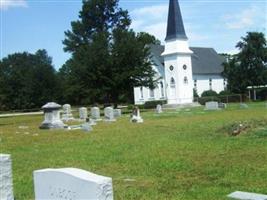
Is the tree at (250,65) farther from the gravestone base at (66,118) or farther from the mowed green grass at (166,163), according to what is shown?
the mowed green grass at (166,163)

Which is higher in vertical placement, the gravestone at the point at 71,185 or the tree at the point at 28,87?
the tree at the point at 28,87

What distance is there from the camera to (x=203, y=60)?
87.3m

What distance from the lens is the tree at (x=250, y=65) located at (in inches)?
2665

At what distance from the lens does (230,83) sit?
7075 centimetres

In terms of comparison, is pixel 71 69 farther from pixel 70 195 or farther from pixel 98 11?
pixel 70 195

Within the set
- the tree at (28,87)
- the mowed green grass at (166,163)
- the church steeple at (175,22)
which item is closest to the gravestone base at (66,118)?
the mowed green grass at (166,163)

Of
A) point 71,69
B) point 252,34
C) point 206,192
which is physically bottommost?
point 206,192

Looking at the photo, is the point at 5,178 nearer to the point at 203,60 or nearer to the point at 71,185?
the point at 71,185

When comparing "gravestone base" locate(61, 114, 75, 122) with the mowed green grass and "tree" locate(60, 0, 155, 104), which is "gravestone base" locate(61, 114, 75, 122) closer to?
"tree" locate(60, 0, 155, 104)

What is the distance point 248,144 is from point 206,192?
668 centimetres

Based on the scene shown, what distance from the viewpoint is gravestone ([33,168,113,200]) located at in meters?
4.42

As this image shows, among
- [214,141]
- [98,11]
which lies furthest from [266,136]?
[98,11]

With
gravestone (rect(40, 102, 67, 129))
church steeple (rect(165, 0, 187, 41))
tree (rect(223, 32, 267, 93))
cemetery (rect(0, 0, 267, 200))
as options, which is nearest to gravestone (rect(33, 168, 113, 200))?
cemetery (rect(0, 0, 267, 200))

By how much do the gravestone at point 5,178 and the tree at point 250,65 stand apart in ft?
207
